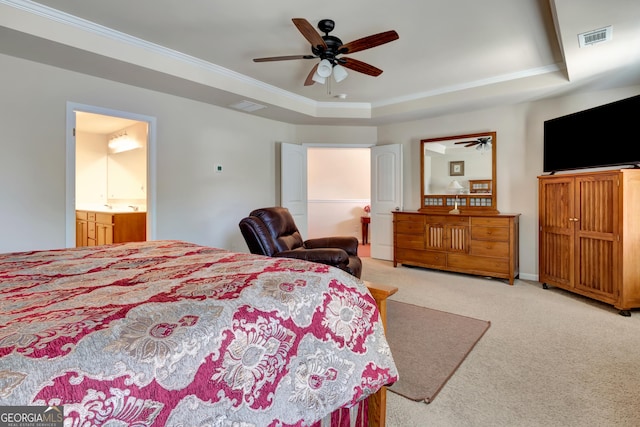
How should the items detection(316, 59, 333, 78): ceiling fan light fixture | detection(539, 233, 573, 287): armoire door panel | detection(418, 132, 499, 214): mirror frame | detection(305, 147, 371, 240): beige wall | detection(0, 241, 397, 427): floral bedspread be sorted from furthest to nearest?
detection(305, 147, 371, 240): beige wall → detection(418, 132, 499, 214): mirror frame → detection(539, 233, 573, 287): armoire door panel → detection(316, 59, 333, 78): ceiling fan light fixture → detection(0, 241, 397, 427): floral bedspread

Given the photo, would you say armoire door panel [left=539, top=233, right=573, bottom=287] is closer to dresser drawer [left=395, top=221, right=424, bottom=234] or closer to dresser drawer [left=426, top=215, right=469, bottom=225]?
dresser drawer [left=426, top=215, right=469, bottom=225]

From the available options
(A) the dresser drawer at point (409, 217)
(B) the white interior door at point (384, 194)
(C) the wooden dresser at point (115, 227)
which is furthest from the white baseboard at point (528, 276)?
(C) the wooden dresser at point (115, 227)

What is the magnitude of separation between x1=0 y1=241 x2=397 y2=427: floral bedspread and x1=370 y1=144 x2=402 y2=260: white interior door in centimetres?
429

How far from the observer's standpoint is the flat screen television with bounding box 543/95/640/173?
3.08m

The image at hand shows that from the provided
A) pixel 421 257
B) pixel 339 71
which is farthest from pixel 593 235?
pixel 339 71

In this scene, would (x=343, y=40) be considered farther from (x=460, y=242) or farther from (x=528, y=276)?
(x=528, y=276)

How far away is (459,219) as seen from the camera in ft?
14.4

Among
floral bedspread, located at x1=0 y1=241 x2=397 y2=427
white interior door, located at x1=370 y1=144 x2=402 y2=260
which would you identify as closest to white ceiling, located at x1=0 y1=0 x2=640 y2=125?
white interior door, located at x1=370 y1=144 x2=402 y2=260

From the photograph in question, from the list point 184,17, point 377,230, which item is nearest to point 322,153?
point 377,230

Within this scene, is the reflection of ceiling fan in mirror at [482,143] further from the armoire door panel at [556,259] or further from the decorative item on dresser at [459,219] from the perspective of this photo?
the armoire door panel at [556,259]

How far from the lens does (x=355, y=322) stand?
45.8 inches

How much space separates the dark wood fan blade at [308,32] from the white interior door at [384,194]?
2.98 m

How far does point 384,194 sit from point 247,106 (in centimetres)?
261

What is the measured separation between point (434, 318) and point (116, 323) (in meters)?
2.69
